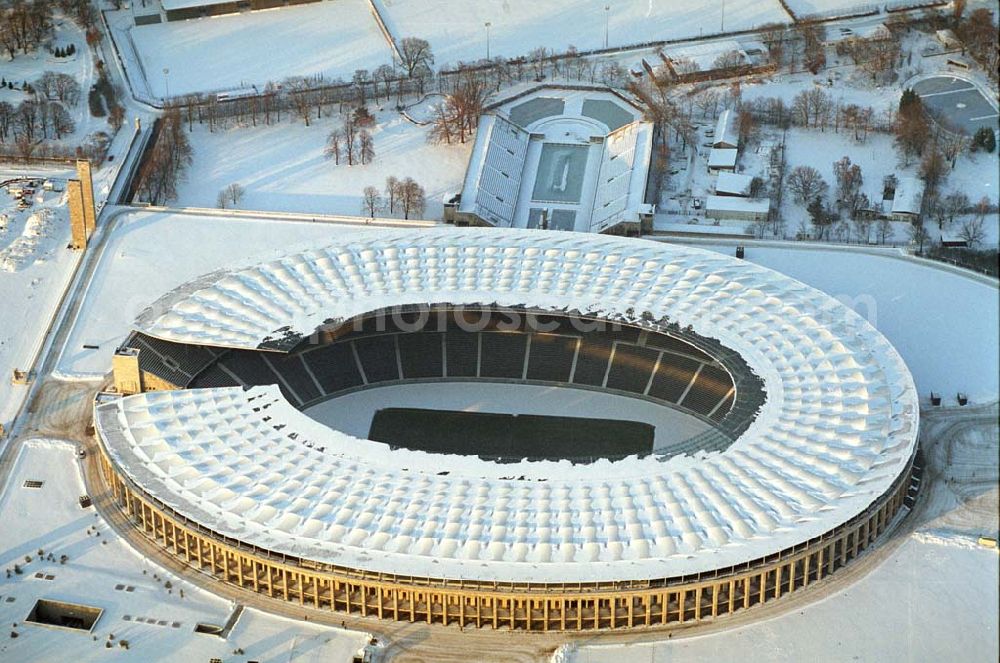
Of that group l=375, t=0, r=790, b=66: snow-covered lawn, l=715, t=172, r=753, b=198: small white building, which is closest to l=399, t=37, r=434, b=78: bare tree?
l=375, t=0, r=790, b=66: snow-covered lawn

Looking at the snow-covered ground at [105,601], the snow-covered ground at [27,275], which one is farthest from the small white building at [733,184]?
the snow-covered ground at [105,601]

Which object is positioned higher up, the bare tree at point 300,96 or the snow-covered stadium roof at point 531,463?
the bare tree at point 300,96

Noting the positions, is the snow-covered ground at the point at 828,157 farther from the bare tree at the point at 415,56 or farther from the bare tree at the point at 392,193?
the bare tree at the point at 415,56

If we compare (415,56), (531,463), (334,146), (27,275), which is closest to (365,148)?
(334,146)

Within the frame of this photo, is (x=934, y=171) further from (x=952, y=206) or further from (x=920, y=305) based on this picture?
(x=920, y=305)

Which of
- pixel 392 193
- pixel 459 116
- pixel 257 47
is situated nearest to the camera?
pixel 392 193

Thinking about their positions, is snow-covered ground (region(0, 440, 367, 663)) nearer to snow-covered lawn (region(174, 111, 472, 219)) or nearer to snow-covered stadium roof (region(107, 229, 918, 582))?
snow-covered stadium roof (region(107, 229, 918, 582))
